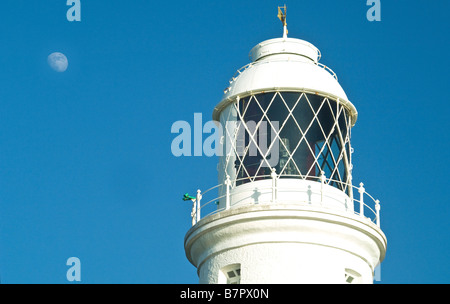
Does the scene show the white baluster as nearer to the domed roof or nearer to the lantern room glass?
the lantern room glass

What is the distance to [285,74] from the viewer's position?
3133 cm

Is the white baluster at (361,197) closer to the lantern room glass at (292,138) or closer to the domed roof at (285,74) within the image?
the lantern room glass at (292,138)

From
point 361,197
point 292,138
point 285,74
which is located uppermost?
point 285,74

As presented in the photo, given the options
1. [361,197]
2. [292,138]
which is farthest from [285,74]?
[361,197]

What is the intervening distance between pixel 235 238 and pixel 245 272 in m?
0.91

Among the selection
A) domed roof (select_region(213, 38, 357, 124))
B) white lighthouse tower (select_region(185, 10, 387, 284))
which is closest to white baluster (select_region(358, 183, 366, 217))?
white lighthouse tower (select_region(185, 10, 387, 284))

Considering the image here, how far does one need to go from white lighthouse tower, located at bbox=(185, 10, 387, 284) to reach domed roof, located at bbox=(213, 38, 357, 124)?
0.03 meters

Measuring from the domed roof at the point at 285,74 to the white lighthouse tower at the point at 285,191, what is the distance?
0.03 metres

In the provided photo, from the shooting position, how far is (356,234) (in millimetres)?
29812

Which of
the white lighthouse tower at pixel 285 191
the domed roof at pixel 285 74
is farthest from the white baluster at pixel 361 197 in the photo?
the domed roof at pixel 285 74

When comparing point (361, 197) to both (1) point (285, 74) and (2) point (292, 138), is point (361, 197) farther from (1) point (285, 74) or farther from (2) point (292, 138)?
(1) point (285, 74)

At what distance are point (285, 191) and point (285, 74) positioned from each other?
3.04 meters
